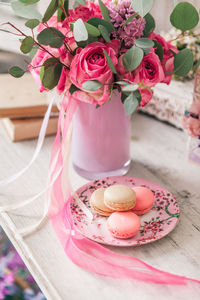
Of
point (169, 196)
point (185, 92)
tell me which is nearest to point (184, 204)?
point (169, 196)

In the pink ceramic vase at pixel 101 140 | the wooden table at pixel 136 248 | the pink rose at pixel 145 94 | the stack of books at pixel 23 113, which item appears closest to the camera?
the wooden table at pixel 136 248

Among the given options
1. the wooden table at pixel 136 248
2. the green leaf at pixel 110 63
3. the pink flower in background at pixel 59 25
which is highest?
the pink flower in background at pixel 59 25

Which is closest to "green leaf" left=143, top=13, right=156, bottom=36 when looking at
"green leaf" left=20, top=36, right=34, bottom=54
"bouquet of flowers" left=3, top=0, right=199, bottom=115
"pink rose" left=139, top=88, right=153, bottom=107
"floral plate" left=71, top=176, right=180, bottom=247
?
"bouquet of flowers" left=3, top=0, right=199, bottom=115

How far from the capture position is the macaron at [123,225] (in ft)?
2.39

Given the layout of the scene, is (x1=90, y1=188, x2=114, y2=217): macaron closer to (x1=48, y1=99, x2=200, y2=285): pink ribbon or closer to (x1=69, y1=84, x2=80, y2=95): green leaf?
(x1=48, y1=99, x2=200, y2=285): pink ribbon

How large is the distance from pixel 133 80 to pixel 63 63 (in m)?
0.14

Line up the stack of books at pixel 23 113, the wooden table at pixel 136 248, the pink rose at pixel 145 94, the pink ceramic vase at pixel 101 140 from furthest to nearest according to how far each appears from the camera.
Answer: the stack of books at pixel 23 113 < the pink ceramic vase at pixel 101 140 < the pink rose at pixel 145 94 < the wooden table at pixel 136 248

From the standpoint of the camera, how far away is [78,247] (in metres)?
0.74

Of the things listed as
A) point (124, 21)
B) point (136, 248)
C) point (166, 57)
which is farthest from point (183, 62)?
point (136, 248)

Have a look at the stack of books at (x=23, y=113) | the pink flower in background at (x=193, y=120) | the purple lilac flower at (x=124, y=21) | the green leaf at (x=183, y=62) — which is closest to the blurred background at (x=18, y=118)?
the stack of books at (x=23, y=113)

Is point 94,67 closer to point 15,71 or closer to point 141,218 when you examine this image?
point 15,71

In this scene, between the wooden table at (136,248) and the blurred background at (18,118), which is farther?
the blurred background at (18,118)

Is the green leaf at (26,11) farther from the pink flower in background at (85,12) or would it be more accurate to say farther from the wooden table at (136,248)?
the wooden table at (136,248)

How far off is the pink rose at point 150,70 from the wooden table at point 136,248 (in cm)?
29
